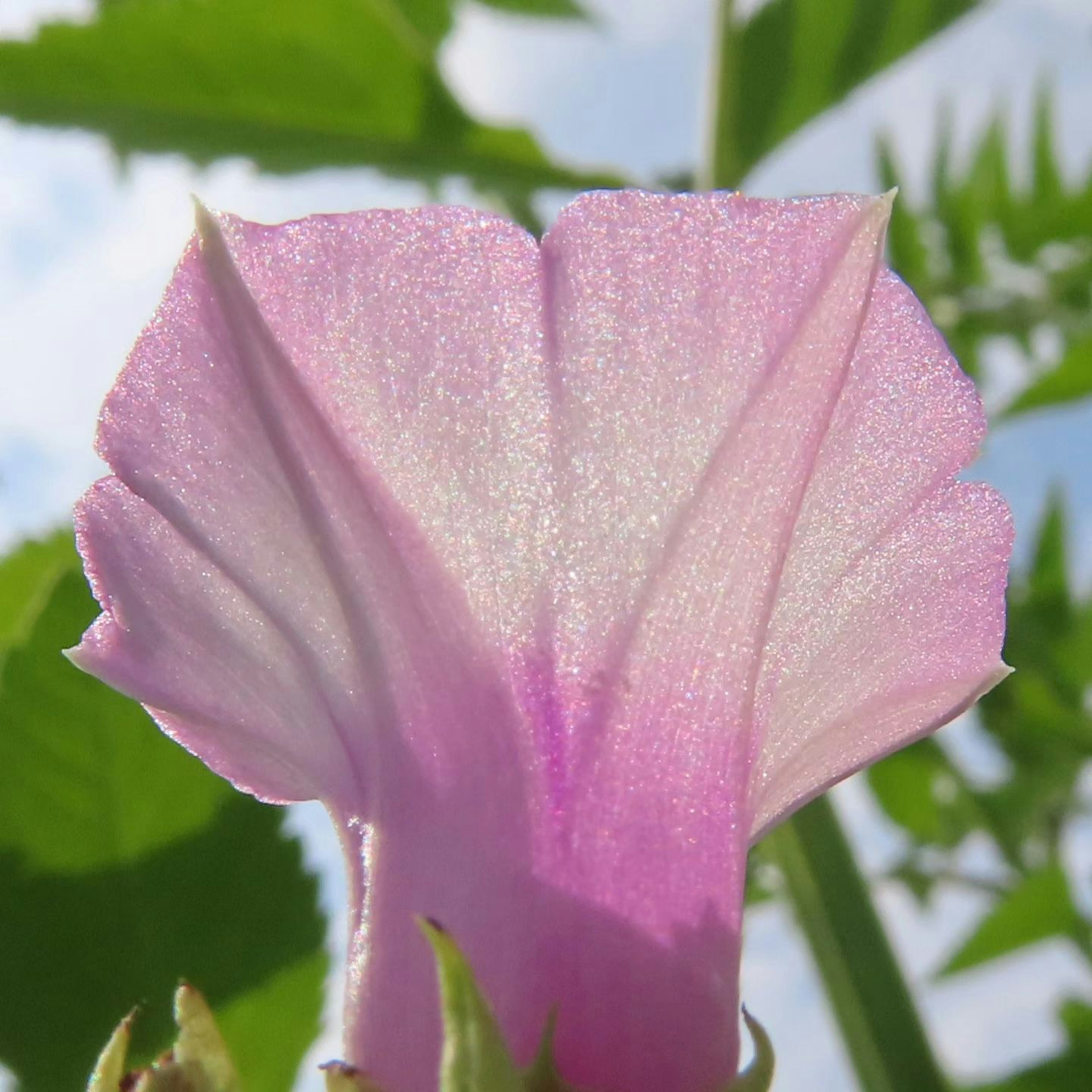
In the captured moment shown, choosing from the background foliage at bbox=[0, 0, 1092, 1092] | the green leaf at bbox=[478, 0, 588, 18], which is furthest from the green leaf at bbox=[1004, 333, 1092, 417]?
the green leaf at bbox=[478, 0, 588, 18]

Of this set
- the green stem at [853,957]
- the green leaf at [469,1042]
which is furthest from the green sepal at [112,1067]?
the green stem at [853,957]

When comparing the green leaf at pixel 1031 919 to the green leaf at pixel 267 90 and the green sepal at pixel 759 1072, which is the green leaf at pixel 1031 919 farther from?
the green sepal at pixel 759 1072

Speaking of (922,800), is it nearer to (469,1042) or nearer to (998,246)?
(998,246)

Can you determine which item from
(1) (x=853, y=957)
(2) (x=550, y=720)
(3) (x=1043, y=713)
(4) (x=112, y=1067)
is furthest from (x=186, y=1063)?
(3) (x=1043, y=713)

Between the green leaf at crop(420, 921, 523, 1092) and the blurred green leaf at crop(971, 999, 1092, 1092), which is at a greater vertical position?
the green leaf at crop(420, 921, 523, 1092)

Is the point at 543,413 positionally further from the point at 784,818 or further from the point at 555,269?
the point at 784,818

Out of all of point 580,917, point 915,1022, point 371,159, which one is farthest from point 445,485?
point 371,159

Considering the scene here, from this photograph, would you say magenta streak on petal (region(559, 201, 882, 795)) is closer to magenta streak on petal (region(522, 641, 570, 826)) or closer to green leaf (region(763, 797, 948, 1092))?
magenta streak on petal (region(522, 641, 570, 826))
